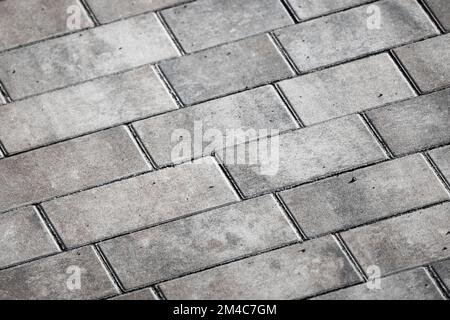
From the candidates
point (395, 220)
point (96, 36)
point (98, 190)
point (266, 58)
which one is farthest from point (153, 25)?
point (395, 220)

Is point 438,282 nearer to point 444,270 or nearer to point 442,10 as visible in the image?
point 444,270

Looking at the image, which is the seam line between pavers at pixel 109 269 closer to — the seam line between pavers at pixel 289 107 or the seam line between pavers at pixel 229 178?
the seam line between pavers at pixel 229 178

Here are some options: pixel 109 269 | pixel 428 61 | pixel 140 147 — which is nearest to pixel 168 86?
pixel 140 147

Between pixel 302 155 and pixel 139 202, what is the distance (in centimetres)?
130

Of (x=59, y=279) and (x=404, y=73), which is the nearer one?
(x=59, y=279)

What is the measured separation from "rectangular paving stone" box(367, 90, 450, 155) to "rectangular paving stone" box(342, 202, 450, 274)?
598 mm

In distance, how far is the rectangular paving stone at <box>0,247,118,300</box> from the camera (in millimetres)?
6348

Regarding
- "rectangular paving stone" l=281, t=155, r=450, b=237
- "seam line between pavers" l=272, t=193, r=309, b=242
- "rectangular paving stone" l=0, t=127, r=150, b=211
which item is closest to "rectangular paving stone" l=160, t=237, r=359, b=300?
"seam line between pavers" l=272, t=193, r=309, b=242

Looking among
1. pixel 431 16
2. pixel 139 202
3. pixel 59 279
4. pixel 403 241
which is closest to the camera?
pixel 59 279

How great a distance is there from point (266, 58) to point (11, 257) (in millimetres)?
2622

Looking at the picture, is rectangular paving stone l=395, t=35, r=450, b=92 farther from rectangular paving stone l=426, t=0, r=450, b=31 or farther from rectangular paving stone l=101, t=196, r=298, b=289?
rectangular paving stone l=101, t=196, r=298, b=289

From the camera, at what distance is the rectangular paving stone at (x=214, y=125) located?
23.1 feet

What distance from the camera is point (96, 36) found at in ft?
25.3

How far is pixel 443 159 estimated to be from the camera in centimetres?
693
